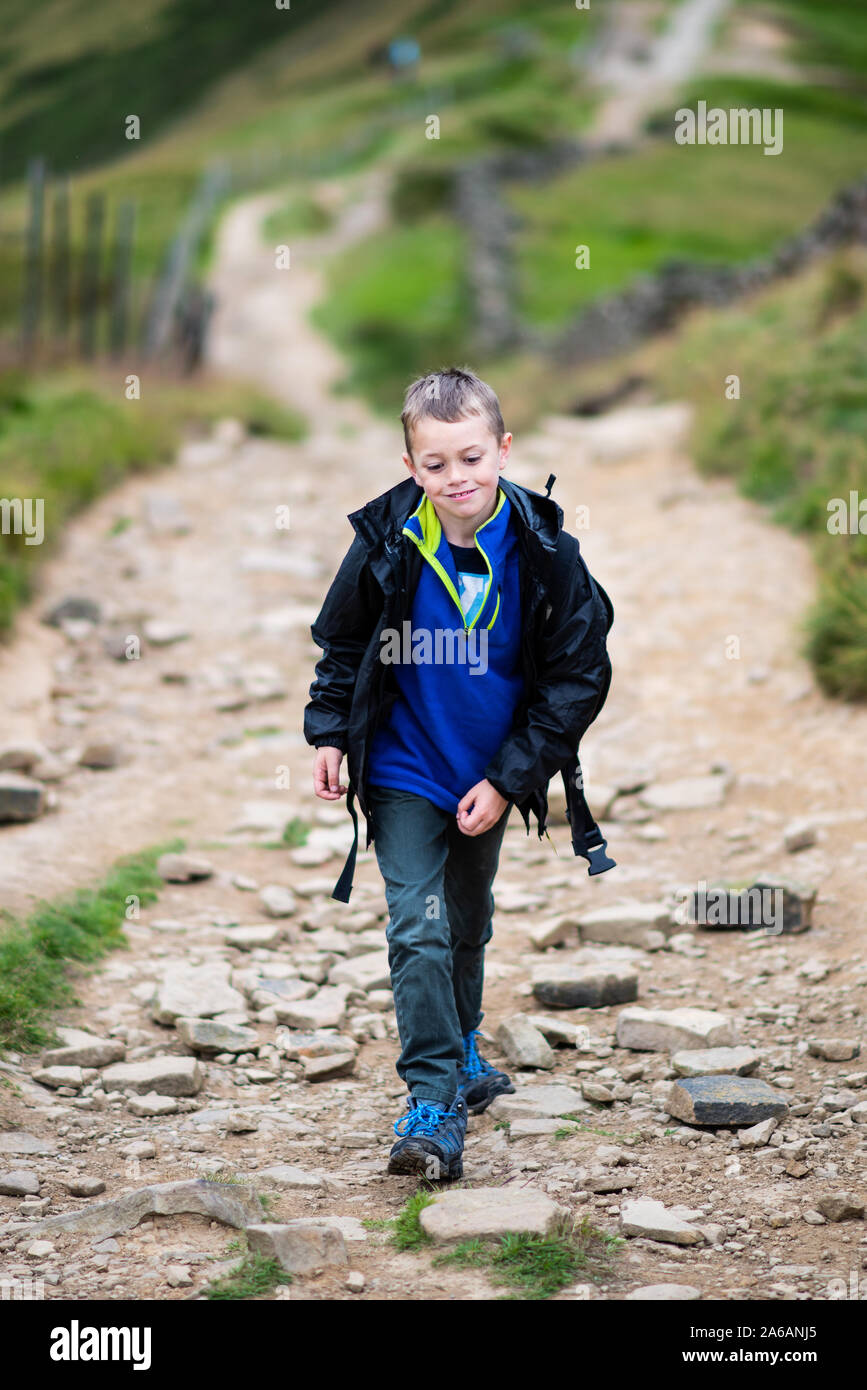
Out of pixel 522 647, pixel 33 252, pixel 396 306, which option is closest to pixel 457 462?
pixel 522 647

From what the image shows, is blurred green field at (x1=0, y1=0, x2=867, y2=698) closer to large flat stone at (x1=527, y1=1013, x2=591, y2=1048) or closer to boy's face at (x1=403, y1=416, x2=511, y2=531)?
large flat stone at (x1=527, y1=1013, x2=591, y2=1048)

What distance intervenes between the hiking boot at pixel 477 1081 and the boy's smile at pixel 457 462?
1564mm

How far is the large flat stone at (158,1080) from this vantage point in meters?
3.96

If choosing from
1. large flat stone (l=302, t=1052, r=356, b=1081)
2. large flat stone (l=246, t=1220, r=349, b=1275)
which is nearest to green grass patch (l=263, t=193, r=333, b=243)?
large flat stone (l=302, t=1052, r=356, b=1081)

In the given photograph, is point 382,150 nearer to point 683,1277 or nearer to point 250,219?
point 250,219

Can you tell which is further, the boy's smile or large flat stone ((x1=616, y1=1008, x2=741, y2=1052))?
large flat stone ((x1=616, y1=1008, x2=741, y2=1052))

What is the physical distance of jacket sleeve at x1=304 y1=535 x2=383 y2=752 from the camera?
3469mm

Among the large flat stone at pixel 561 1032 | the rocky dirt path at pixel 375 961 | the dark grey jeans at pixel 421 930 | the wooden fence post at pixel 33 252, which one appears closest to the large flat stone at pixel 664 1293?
the rocky dirt path at pixel 375 961

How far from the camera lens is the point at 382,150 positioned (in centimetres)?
4203

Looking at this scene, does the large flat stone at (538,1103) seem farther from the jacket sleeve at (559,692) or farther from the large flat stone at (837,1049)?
the jacket sleeve at (559,692)

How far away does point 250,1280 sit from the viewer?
2721mm

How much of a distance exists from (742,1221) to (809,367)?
8969 mm

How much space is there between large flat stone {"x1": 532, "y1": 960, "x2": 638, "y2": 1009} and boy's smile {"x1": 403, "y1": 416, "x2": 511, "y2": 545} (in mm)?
1926

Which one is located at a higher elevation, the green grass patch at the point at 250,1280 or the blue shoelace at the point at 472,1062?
the blue shoelace at the point at 472,1062
